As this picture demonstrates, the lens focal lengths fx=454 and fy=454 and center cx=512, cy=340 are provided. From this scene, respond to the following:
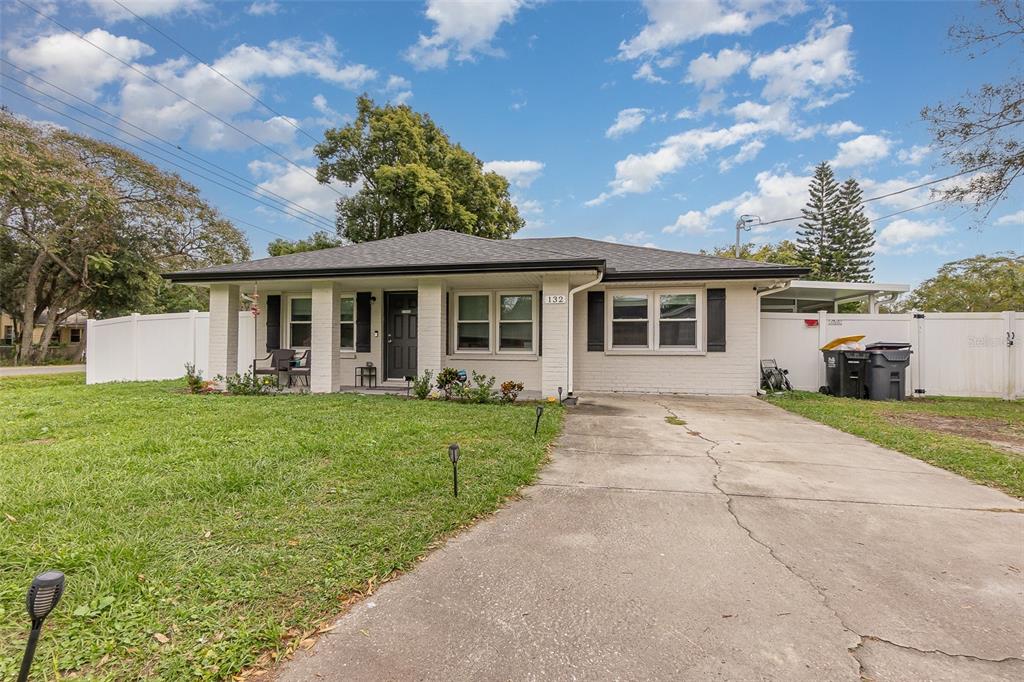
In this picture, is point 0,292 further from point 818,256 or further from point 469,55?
point 818,256

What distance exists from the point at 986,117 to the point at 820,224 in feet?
91.6

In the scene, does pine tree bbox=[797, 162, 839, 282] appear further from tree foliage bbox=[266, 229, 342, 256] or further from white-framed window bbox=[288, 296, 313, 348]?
white-framed window bbox=[288, 296, 313, 348]

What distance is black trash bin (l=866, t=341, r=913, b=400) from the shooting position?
923 centimetres

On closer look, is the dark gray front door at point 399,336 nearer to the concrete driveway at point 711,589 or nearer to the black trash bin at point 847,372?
the concrete driveway at point 711,589

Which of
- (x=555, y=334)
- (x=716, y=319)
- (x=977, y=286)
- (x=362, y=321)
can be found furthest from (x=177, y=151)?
(x=977, y=286)

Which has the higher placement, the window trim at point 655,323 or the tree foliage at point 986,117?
the tree foliage at point 986,117

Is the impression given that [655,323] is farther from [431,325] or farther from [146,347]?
[146,347]

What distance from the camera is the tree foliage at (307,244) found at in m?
25.1

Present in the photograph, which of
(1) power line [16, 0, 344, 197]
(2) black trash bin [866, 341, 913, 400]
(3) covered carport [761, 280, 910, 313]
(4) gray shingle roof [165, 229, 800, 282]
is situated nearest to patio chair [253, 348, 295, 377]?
(4) gray shingle roof [165, 229, 800, 282]

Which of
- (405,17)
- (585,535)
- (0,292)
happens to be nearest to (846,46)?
(405,17)

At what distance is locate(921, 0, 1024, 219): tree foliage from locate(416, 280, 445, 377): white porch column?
10.7 meters

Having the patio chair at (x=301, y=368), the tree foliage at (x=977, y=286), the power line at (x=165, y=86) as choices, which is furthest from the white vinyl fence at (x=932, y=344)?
the power line at (x=165, y=86)

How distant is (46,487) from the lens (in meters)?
3.56

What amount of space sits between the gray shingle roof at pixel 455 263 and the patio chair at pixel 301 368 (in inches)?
75.3
